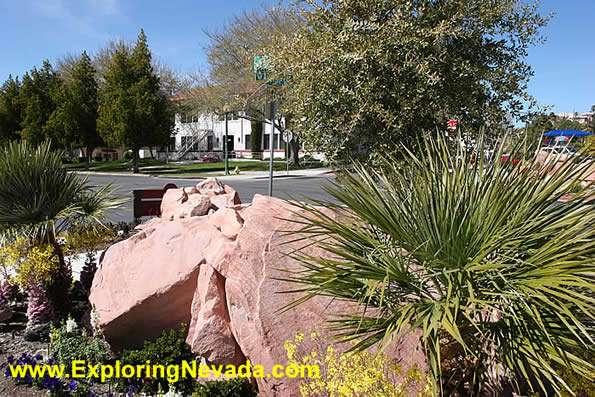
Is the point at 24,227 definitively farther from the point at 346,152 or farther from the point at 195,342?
the point at 346,152

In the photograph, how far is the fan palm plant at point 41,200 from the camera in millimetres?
4918

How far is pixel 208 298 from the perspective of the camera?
4.00m

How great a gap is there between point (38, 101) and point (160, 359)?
41971 mm

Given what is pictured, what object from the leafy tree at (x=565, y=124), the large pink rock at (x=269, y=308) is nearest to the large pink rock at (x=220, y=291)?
the large pink rock at (x=269, y=308)

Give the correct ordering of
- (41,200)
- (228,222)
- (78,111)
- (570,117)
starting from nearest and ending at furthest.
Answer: (228,222) → (41,200) → (78,111) → (570,117)

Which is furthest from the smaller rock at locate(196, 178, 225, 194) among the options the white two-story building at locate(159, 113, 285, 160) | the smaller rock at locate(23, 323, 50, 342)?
the white two-story building at locate(159, 113, 285, 160)

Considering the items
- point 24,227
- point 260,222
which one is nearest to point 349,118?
point 260,222

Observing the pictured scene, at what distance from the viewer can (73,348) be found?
13.5 feet

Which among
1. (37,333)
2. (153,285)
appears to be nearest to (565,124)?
(153,285)

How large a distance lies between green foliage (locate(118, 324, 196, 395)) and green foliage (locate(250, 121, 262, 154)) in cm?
4334

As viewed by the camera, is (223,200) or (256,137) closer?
(223,200)

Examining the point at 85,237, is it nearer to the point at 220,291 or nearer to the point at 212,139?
the point at 220,291

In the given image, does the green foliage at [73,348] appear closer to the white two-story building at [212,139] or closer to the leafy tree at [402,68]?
the leafy tree at [402,68]

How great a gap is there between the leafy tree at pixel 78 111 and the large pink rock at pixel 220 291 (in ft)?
114
